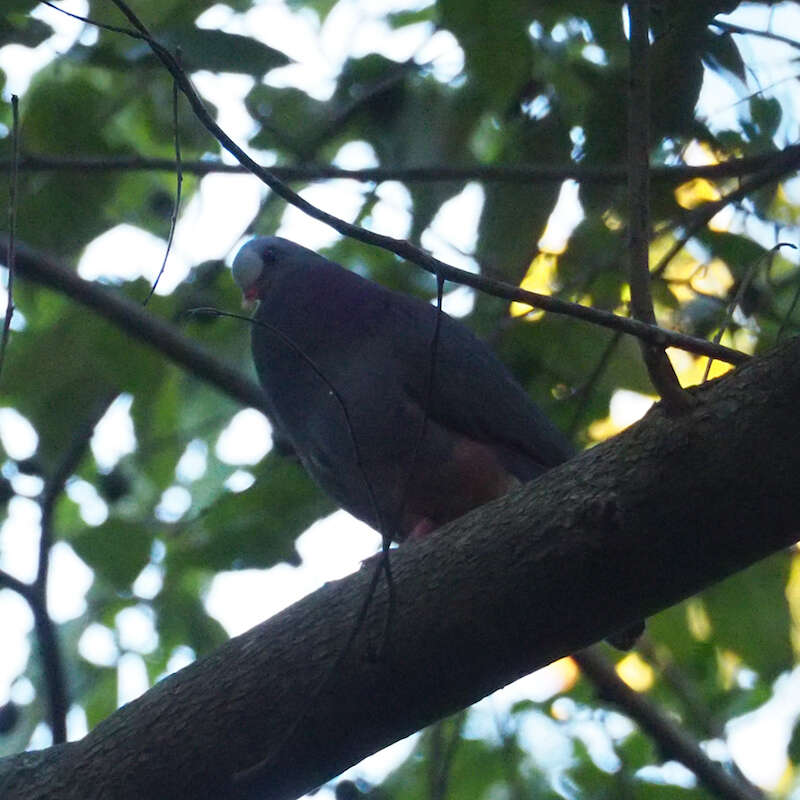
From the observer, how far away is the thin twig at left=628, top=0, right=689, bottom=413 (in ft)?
6.59

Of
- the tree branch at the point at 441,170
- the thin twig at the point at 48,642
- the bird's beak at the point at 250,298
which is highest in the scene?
the bird's beak at the point at 250,298

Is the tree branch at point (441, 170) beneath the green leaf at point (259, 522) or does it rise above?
above

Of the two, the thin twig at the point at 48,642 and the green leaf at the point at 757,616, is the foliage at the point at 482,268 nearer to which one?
the green leaf at the point at 757,616

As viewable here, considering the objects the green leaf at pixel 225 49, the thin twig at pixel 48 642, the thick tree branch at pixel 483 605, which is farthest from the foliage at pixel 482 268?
the thick tree branch at pixel 483 605

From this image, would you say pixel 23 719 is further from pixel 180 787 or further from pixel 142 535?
pixel 180 787

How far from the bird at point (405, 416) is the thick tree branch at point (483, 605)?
936mm

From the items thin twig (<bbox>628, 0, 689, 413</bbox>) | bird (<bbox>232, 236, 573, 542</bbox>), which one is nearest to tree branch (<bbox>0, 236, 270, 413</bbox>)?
bird (<bbox>232, 236, 573, 542</bbox>)

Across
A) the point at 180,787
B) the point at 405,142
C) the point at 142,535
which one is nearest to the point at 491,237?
the point at 405,142

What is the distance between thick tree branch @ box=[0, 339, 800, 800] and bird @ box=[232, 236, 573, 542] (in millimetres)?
936

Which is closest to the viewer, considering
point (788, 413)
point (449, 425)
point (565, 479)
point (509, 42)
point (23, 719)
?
point (788, 413)

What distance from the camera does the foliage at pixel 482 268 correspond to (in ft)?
10.3

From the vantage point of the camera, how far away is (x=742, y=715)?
12.3 feet

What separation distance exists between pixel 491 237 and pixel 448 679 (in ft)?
5.04

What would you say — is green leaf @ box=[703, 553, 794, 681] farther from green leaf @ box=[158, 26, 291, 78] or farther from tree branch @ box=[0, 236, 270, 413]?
green leaf @ box=[158, 26, 291, 78]
